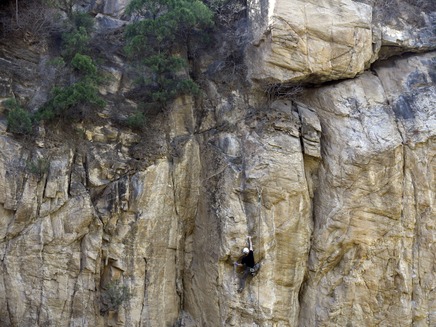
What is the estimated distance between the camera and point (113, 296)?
12.7m

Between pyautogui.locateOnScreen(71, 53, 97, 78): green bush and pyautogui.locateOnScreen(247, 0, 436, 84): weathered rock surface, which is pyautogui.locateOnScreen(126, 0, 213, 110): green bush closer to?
pyautogui.locateOnScreen(71, 53, 97, 78): green bush

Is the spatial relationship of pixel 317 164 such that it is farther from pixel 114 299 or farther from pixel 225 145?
pixel 114 299

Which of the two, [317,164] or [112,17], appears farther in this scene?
[112,17]

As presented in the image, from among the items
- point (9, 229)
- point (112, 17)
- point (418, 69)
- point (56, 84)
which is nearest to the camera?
point (9, 229)

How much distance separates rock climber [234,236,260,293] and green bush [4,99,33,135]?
18.5 ft

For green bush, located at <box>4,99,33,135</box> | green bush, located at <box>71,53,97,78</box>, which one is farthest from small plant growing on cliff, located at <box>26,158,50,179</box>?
green bush, located at <box>71,53,97,78</box>

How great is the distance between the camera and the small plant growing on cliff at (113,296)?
12.7 m

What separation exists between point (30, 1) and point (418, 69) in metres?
10.5

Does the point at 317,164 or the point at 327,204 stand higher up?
the point at 317,164

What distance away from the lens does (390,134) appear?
13883 millimetres

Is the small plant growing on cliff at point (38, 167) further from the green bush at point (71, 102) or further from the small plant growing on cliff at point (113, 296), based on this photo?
the small plant growing on cliff at point (113, 296)

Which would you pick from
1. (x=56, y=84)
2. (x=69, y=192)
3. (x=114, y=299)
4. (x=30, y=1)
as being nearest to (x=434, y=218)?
(x=114, y=299)

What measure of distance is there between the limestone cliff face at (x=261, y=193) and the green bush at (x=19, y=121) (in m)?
0.26

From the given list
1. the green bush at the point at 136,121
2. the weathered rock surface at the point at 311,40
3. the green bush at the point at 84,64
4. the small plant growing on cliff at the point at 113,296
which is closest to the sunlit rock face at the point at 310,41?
the weathered rock surface at the point at 311,40
